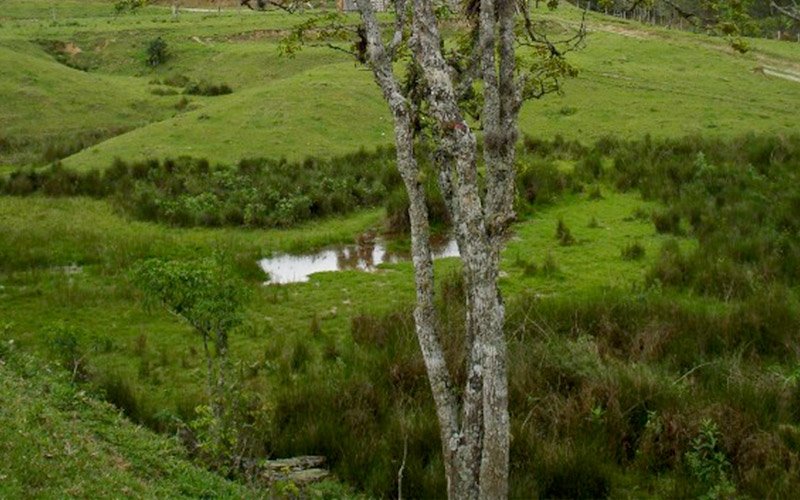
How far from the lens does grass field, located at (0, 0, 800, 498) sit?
21.5 ft

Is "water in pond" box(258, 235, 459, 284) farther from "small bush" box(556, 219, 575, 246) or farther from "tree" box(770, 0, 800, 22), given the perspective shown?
"tree" box(770, 0, 800, 22)

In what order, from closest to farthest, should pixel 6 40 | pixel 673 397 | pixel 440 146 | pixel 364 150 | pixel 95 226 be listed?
pixel 440 146 → pixel 673 397 → pixel 95 226 → pixel 364 150 → pixel 6 40

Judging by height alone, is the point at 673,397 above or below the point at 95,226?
Answer: above

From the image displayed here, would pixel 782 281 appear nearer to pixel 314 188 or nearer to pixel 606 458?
pixel 606 458

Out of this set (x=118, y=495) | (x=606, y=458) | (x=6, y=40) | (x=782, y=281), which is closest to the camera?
(x=118, y=495)

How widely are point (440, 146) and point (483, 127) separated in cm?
35

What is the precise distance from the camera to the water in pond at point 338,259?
12.5 metres

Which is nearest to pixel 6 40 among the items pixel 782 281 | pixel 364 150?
pixel 364 150

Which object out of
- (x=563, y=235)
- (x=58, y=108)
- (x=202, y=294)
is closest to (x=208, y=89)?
(x=58, y=108)

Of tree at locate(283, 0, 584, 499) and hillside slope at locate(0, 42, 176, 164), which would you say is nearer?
tree at locate(283, 0, 584, 499)

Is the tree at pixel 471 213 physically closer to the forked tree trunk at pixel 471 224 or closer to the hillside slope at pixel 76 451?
the forked tree trunk at pixel 471 224

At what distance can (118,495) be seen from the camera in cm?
481

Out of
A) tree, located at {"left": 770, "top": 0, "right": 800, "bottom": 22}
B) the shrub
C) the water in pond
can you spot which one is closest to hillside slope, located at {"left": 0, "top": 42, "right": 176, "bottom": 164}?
the shrub

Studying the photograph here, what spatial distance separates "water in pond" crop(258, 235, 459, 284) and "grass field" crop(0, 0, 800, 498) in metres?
0.30
